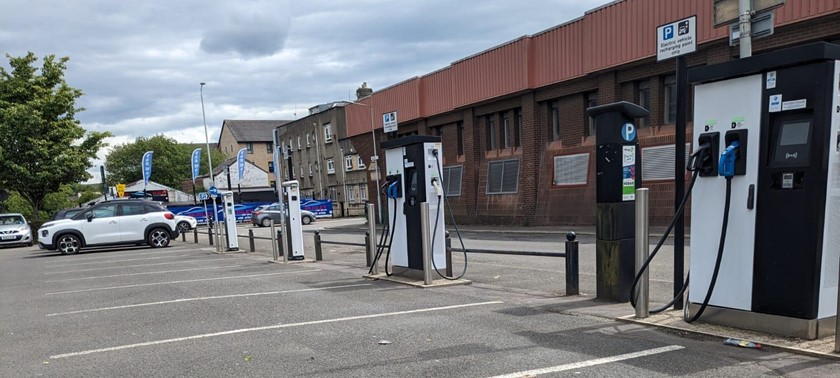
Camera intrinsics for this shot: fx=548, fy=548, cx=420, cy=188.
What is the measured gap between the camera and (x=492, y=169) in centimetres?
2525

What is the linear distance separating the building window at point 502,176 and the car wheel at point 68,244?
16521 mm

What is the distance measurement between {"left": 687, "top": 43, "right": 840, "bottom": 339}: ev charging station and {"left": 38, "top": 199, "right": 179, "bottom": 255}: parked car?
1947cm

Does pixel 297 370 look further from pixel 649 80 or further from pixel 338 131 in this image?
pixel 338 131

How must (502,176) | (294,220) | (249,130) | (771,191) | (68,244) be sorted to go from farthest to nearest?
(249,130) → (502,176) → (68,244) → (294,220) → (771,191)

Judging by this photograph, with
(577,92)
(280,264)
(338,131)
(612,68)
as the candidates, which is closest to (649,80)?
(612,68)

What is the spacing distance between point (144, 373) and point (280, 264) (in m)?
8.47

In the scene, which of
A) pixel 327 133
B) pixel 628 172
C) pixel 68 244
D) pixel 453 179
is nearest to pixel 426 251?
pixel 628 172

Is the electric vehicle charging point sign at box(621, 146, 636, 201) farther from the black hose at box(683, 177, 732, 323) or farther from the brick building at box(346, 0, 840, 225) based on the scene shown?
the brick building at box(346, 0, 840, 225)

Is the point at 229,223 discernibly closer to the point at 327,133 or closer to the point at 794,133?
the point at 794,133

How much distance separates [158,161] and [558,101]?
75.8 metres

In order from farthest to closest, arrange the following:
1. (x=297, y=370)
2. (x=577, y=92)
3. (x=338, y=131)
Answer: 1. (x=338, y=131)
2. (x=577, y=92)
3. (x=297, y=370)

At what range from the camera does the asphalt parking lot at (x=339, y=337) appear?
430 centimetres

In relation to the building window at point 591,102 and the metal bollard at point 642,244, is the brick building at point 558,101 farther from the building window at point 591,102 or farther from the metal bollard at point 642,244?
the metal bollard at point 642,244

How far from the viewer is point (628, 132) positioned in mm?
6230
